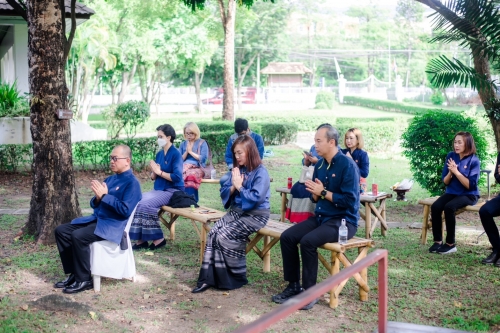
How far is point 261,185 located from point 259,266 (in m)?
1.39

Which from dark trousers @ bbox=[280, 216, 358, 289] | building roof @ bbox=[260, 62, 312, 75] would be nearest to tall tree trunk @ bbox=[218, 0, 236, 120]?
dark trousers @ bbox=[280, 216, 358, 289]

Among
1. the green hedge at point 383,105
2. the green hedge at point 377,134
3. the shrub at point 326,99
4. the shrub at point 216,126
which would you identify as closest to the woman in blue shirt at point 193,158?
the shrub at point 216,126

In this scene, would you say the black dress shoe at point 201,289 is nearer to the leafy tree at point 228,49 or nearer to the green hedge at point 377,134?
the leafy tree at point 228,49

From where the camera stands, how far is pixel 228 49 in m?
21.7

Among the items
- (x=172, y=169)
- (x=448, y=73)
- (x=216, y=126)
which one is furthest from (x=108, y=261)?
(x=216, y=126)

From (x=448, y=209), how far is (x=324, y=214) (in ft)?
7.98

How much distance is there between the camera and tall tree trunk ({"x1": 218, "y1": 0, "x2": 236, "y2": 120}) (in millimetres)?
21312

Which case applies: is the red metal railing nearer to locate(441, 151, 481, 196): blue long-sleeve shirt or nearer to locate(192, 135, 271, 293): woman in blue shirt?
locate(192, 135, 271, 293): woman in blue shirt

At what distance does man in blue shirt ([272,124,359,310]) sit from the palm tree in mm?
4424

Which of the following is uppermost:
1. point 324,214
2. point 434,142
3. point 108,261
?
point 434,142

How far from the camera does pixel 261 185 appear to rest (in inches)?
248

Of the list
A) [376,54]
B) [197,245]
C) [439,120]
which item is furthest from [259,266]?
[376,54]

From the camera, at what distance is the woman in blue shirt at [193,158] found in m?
9.61

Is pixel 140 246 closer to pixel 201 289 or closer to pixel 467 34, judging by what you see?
pixel 201 289
